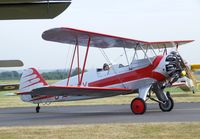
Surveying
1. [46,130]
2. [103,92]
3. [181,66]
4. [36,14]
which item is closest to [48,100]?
[103,92]

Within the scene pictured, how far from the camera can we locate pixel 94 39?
15516mm

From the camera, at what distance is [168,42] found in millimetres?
16500

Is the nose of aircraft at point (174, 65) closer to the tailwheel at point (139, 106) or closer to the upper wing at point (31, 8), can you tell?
the tailwheel at point (139, 106)

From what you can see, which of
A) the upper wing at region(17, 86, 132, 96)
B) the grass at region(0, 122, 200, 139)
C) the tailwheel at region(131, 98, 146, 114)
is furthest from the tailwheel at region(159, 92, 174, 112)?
the grass at region(0, 122, 200, 139)

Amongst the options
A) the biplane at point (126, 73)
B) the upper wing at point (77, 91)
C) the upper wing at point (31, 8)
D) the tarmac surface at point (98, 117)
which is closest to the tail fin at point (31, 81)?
the biplane at point (126, 73)

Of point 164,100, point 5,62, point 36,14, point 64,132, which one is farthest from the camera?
point 164,100

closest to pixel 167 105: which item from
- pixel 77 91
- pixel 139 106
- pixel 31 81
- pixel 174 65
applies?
pixel 174 65

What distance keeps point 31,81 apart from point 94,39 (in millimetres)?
3589

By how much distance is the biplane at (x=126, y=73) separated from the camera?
14500 millimetres

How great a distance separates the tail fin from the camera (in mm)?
17484

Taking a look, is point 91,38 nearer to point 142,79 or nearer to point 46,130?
point 142,79

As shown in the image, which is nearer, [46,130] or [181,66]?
[46,130]

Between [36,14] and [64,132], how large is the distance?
5.91m

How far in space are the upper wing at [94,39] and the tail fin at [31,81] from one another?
2581mm
